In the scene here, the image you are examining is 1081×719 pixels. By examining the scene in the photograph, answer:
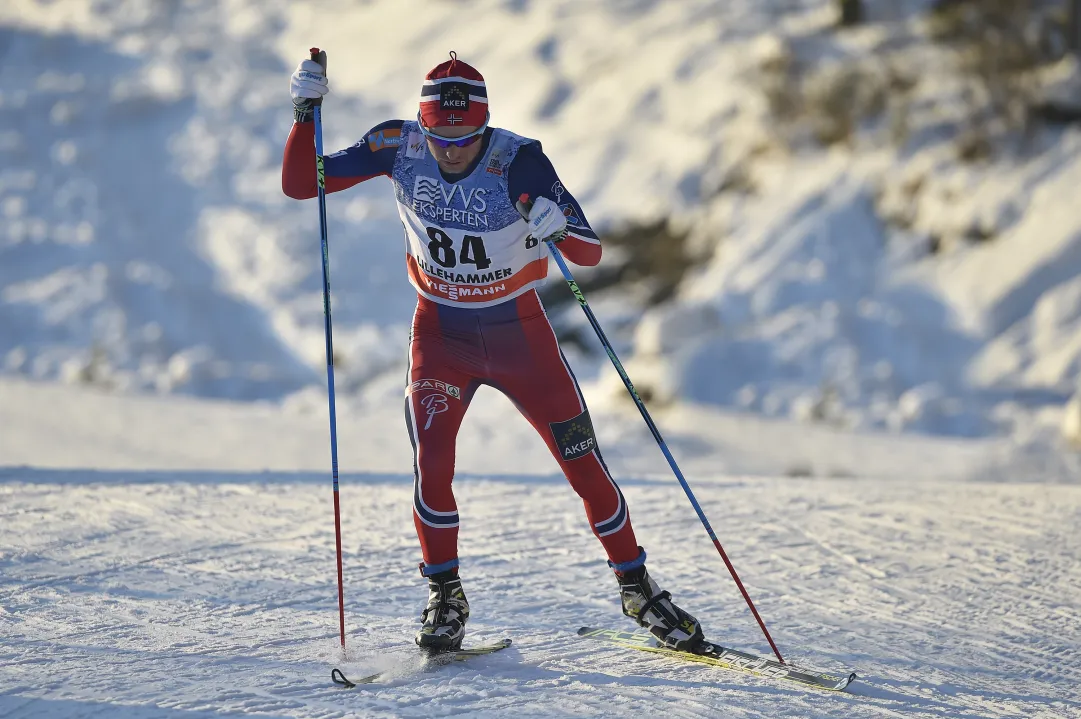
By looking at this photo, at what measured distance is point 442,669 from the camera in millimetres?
3521

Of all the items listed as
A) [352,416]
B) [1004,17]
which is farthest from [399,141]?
[1004,17]

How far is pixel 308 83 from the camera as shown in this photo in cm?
386

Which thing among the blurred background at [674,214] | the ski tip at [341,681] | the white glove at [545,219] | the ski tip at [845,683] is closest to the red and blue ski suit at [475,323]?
the white glove at [545,219]

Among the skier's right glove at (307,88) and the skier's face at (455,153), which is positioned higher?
the skier's right glove at (307,88)

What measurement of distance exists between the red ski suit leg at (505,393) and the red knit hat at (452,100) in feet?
2.03

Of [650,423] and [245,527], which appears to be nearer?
[650,423]

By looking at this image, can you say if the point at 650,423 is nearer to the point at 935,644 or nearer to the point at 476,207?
the point at 476,207

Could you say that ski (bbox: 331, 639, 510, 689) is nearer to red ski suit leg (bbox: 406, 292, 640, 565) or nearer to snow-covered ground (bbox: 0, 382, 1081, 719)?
snow-covered ground (bbox: 0, 382, 1081, 719)

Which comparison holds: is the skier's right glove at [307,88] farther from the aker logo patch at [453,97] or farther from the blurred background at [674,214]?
the blurred background at [674,214]

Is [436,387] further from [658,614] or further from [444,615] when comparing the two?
[658,614]

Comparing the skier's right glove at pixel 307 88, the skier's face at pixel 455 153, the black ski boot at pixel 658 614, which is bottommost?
the black ski boot at pixel 658 614

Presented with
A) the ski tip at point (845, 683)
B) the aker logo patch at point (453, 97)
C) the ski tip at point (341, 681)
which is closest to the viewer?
the ski tip at point (341, 681)

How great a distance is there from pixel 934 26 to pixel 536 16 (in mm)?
7239

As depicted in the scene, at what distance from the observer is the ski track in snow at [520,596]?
3.31 meters
